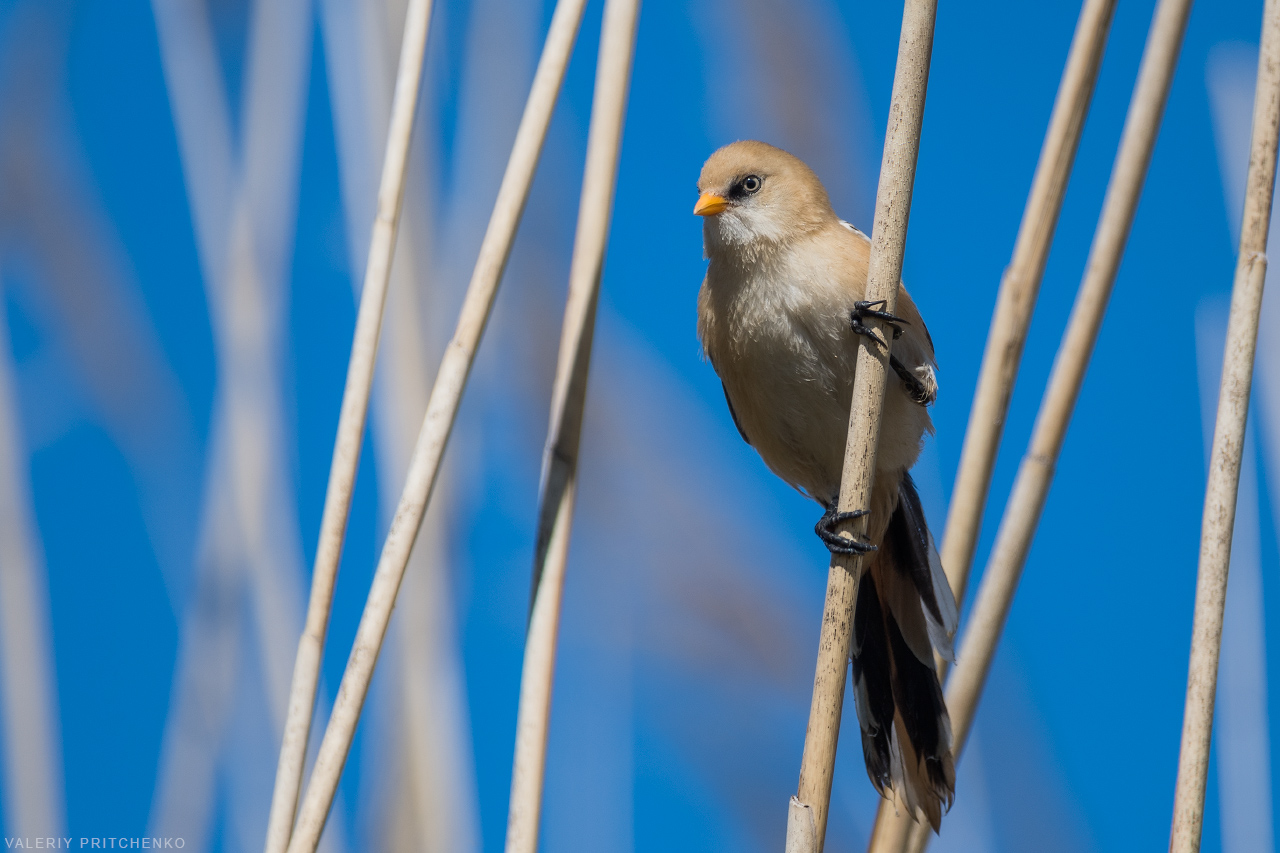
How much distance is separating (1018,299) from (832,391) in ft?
1.08

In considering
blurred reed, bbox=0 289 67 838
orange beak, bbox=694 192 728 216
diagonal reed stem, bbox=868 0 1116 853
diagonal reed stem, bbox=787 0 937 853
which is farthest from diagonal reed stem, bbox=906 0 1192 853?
blurred reed, bbox=0 289 67 838

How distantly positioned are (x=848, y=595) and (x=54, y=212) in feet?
6.74

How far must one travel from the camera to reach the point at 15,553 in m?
2.13

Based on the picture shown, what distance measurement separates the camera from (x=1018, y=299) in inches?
61.7

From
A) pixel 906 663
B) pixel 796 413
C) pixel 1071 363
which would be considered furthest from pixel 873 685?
pixel 1071 363

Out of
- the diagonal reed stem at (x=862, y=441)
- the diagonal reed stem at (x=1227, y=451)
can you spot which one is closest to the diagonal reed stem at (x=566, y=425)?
the diagonal reed stem at (x=862, y=441)

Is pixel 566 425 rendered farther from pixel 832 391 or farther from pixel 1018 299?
pixel 1018 299

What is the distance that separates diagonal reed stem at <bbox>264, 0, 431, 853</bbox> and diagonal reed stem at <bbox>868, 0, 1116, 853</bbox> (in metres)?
0.89

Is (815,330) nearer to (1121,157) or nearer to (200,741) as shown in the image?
(1121,157)

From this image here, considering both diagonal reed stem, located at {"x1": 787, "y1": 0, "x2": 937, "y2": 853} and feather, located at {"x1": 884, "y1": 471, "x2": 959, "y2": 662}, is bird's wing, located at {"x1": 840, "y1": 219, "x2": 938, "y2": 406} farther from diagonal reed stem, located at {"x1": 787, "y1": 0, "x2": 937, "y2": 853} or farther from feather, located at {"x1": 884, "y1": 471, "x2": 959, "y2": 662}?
diagonal reed stem, located at {"x1": 787, "y1": 0, "x2": 937, "y2": 853}

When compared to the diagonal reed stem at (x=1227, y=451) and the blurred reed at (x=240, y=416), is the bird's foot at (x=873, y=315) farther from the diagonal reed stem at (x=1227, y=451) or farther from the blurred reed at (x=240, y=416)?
the blurred reed at (x=240, y=416)

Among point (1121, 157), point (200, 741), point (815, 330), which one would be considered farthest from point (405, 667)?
point (1121, 157)

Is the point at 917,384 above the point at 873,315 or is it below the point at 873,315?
above

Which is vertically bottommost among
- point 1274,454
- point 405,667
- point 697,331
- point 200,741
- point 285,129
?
point 200,741
